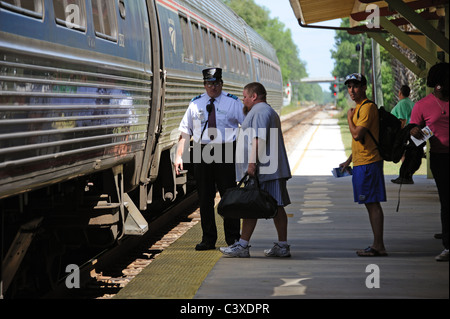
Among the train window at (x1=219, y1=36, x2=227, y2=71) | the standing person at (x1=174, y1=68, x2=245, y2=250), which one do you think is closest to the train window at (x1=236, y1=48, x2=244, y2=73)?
the train window at (x1=219, y1=36, x2=227, y2=71)

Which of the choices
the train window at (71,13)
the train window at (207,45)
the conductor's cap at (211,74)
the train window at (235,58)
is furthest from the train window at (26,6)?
the train window at (235,58)

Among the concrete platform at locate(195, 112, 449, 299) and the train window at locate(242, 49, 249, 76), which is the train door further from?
the train window at locate(242, 49, 249, 76)

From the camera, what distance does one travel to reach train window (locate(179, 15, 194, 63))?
11.9m

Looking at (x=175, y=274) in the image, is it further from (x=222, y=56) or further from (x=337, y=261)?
(x=222, y=56)

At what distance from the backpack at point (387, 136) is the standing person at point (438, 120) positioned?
0.38m

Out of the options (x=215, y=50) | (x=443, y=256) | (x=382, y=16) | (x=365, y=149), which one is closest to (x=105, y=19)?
(x=365, y=149)

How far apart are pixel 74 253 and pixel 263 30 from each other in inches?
3996

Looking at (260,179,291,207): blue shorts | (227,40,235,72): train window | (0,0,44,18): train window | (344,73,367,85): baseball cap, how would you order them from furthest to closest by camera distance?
(227,40,235,72): train window, (260,179,291,207): blue shorts, (344,73,367,85): baseball cap, (0,0,44,18): train window

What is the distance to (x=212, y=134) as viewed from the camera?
28.4ft

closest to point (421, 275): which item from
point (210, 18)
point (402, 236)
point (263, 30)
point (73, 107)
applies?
point (402, 236)

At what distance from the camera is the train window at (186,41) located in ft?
38.9

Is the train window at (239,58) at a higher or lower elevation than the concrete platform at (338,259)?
higher

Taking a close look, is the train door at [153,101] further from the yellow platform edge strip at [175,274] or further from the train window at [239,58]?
the train window at [239,58]

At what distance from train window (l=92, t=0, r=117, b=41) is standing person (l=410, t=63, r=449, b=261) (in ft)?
9.24
